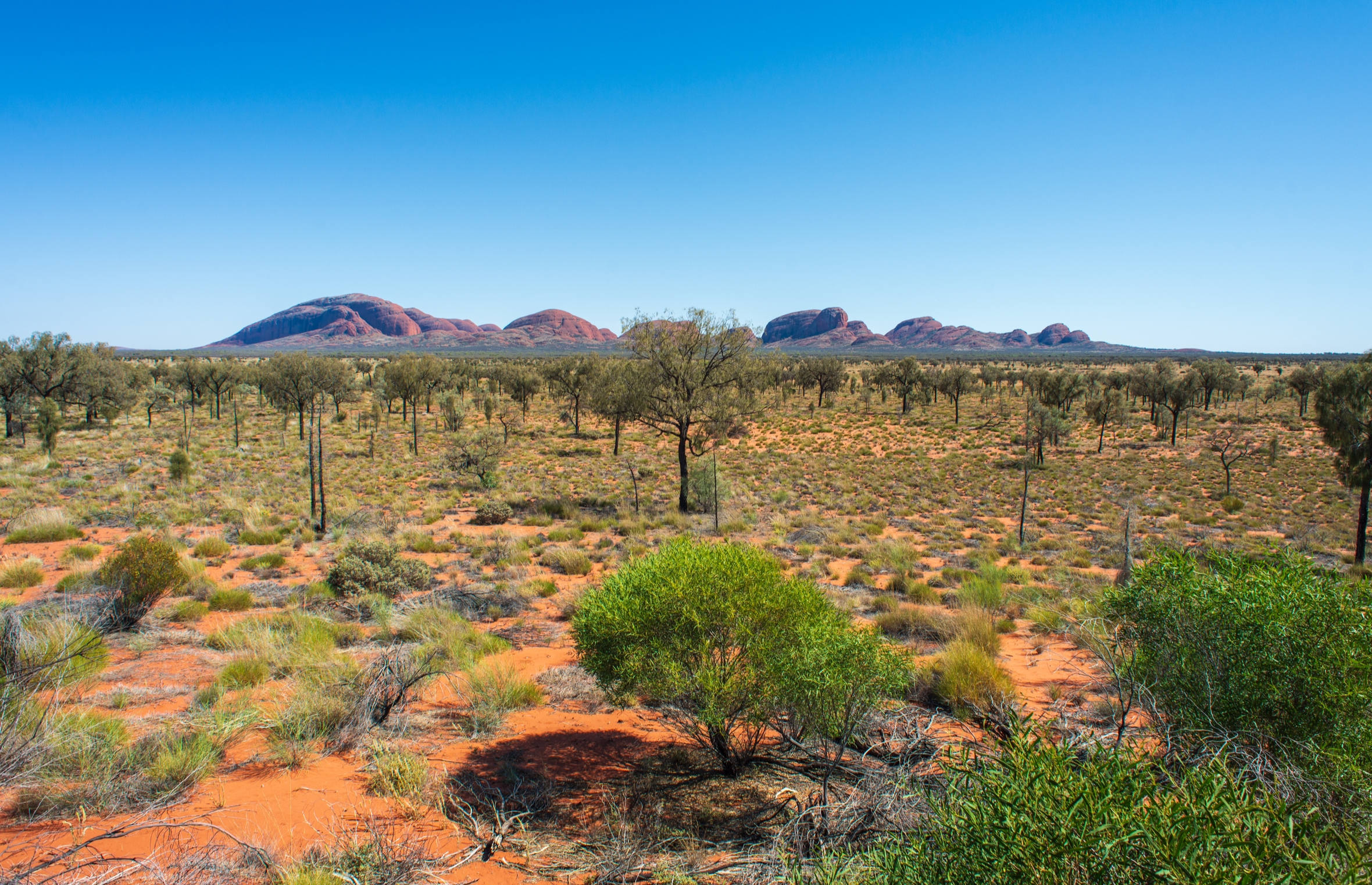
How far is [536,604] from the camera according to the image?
1231cm

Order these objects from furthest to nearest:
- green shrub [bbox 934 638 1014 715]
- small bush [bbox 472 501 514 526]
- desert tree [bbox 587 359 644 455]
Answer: desert tree [bbox 587 359 644 455], small bush [bbox 472 501 514 526], green shrub [bbox 934 638 1014 715]

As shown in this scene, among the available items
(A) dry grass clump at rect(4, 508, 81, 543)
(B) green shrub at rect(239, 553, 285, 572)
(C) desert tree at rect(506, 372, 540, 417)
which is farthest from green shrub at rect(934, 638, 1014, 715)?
(C) desert tree at rect(506, 372, 540, 417)

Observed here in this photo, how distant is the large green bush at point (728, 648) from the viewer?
5.57 metres

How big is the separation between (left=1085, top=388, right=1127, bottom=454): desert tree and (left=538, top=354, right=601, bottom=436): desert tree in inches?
1270

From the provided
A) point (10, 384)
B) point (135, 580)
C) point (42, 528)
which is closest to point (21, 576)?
point (135, 580)

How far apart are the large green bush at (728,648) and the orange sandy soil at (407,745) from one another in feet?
3.51

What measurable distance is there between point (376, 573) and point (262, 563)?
13.1ft

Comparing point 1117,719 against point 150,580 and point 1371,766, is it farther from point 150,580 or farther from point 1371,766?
point 150,580

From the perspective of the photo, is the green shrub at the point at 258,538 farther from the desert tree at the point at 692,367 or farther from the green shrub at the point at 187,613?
the desert tree at the point at 692,367

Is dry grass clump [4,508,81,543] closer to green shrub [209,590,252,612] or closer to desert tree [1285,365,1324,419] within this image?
green shrub [209,590,252,612]

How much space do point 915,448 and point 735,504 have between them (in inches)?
833

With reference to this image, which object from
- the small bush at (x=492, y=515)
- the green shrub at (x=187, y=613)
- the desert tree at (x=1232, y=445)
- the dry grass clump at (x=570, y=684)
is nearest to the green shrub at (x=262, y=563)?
the green shrub at (x=187, y=613)

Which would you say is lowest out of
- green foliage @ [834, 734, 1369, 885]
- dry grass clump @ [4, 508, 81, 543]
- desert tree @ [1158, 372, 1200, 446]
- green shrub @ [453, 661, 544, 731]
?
green shrub @ [453, 661, 544, 731]

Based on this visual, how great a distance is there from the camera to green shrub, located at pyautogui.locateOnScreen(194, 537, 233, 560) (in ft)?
47.0
